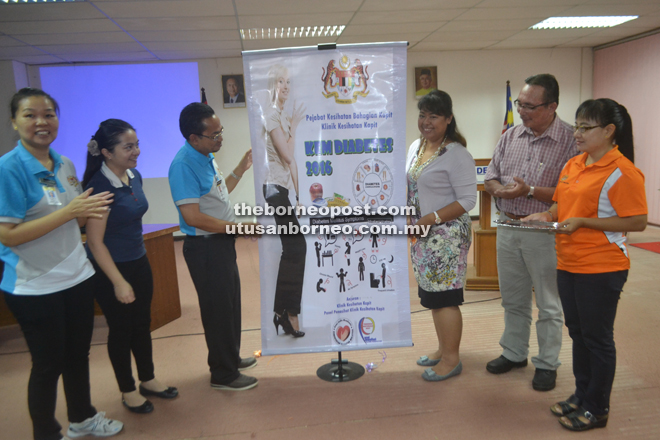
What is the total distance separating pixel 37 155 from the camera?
1674 millimetres

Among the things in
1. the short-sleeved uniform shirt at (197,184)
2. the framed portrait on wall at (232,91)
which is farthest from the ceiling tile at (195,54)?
the short-sleeved uniform shirt at (197,184)

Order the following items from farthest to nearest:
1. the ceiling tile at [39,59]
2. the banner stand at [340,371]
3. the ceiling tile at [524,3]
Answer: the ceiling tile at [39,59], the ceiling tile at [524,3], the banner stand at [340,371]

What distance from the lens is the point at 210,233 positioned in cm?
214

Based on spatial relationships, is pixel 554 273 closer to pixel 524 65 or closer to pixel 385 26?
pixel 385 26

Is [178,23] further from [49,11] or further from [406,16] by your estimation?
[406,16]

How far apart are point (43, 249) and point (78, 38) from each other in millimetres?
4665

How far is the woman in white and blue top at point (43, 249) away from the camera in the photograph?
1577mm

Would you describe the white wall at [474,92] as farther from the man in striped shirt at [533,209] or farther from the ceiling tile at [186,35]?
the man in striped shirt at [533,209]

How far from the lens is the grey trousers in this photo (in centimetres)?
214

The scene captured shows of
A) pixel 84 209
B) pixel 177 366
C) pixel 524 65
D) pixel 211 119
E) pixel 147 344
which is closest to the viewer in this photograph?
pixel 84 209

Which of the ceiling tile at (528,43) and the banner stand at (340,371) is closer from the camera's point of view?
the banner stand at (340,371)

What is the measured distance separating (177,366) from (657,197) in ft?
22.6

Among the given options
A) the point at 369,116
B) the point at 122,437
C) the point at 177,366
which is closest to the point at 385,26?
the point at 369,116

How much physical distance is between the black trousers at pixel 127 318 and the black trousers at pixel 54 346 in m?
0.15
